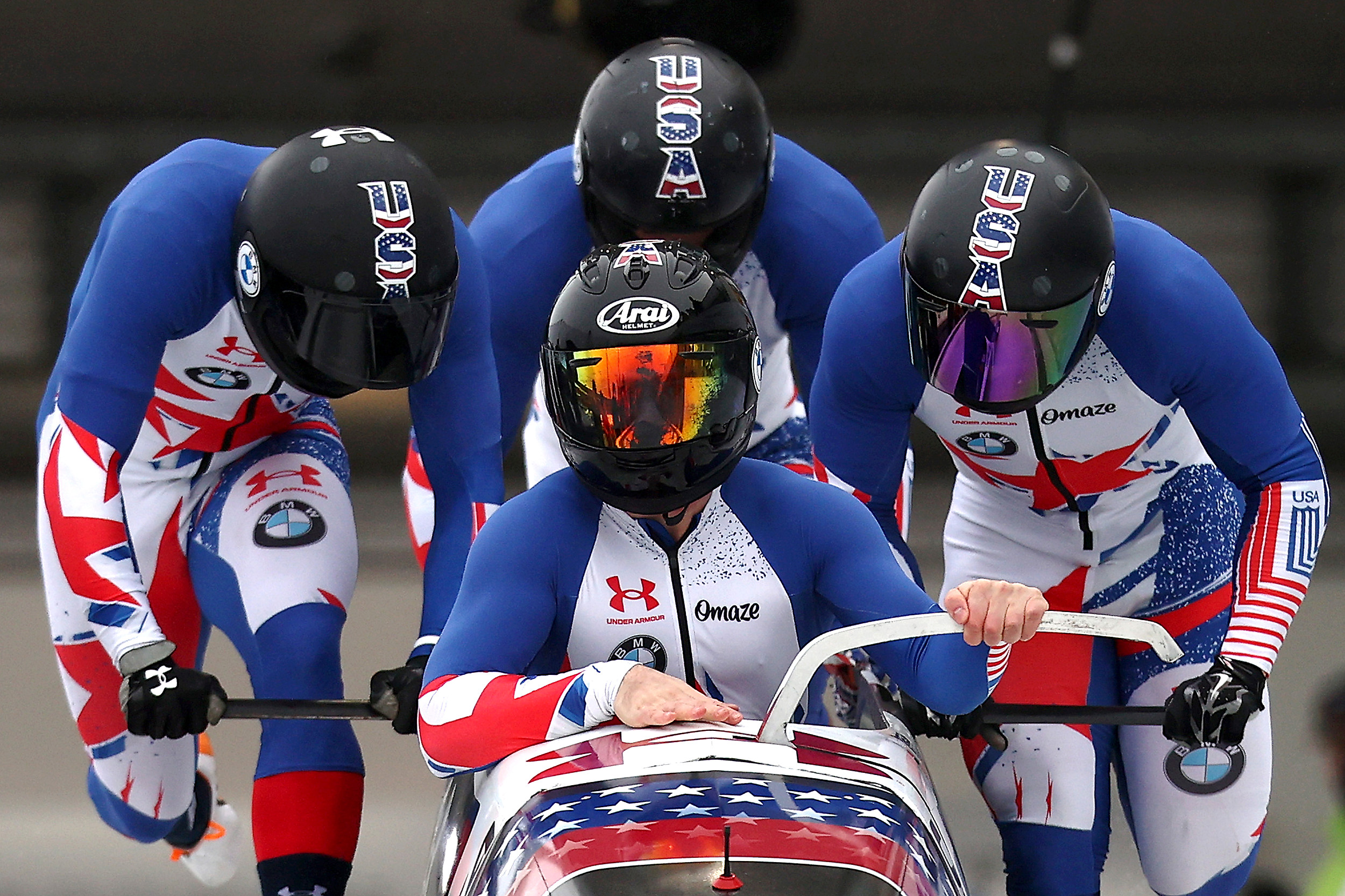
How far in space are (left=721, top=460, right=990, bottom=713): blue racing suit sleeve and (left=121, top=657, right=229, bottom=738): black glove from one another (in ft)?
2.81

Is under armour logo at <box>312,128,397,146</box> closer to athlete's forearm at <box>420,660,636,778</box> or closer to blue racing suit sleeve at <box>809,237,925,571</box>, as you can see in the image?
athlete's forearm at <box>420,660,636,778</box>

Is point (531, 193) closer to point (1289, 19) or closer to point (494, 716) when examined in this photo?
point (494, 716)

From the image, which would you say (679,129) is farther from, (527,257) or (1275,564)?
(1275,564)

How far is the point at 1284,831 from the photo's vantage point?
4.89m

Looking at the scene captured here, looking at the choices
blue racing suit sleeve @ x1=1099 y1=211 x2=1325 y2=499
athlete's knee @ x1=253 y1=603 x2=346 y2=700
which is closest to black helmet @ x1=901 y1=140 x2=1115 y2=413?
blue racing suit sleeve @ x1=1099 y1=211 x2=1325 y2=499

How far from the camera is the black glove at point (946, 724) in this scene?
2.81m

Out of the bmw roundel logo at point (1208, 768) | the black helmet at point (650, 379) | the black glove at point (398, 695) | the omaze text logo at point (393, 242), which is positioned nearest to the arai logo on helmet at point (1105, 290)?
the black helmet at point (650, 379)

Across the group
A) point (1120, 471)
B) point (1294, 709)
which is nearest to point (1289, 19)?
point (1294, 709)

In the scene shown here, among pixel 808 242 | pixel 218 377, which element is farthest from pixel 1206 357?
pixel 218 377

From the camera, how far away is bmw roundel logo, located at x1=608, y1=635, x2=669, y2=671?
267 centimetres

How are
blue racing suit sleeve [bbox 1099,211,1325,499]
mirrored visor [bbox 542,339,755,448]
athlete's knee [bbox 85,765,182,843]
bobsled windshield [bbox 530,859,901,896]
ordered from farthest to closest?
athlete's knee [bbox 85,765,182,843], blue racing suit sleeve [bbox 1099,211,1325,499], mirrored visor [bbox 542,339,755,448], bobsled windshield [bbox 530,859,901,896]

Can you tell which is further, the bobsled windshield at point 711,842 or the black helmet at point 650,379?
the black helmet at point 650,379

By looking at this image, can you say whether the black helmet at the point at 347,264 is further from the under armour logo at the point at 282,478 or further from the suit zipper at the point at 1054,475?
the suit zipper at the point at 1054,475

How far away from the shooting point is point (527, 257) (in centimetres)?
376
